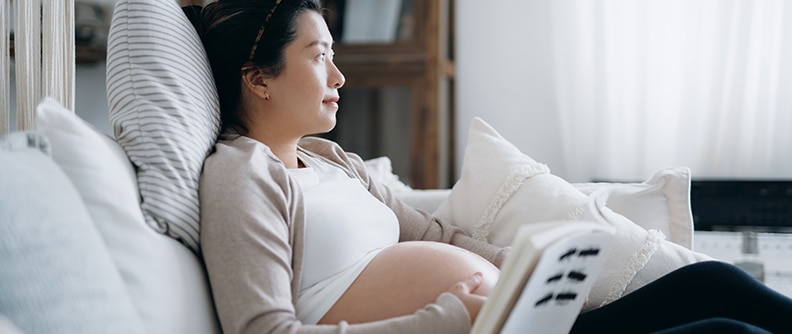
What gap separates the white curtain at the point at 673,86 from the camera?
103 inches

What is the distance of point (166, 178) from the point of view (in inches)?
40.4

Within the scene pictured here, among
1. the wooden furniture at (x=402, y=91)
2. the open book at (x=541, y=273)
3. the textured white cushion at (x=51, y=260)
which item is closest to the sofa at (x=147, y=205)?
the textured white cushion at (x=51, y=260)

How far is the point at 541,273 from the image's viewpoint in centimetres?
80

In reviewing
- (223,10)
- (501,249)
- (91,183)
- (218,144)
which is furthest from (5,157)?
(501,249)

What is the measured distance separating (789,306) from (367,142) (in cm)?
197

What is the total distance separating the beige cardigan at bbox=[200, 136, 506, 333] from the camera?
0.96m

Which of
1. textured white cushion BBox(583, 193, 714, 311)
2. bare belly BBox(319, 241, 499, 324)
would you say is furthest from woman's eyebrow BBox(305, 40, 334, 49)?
textured white cushion BBox(583, 193, 714, 311)

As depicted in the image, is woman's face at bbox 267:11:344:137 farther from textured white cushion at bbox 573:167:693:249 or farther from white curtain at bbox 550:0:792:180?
white curtain at bbox 550:0:792:180

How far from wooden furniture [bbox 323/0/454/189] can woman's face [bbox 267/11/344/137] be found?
1.46 metres

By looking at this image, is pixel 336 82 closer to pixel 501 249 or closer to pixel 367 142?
pixel 501 249

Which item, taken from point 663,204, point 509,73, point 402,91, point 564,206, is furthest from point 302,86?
point 509,73

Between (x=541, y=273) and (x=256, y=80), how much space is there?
2.22ft

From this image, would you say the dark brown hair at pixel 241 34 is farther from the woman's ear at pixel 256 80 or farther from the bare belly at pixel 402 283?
the bare belly at pixel 402 283

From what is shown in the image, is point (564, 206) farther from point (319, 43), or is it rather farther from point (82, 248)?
point (82, 248)
